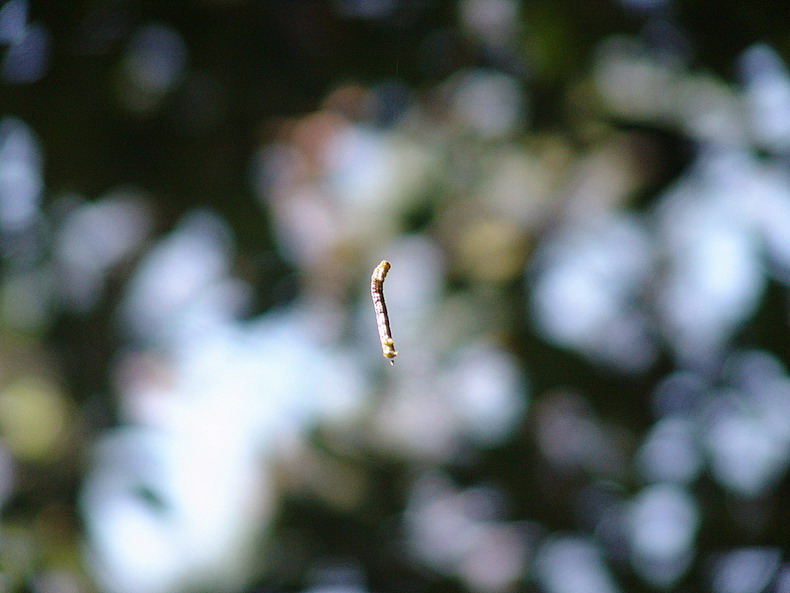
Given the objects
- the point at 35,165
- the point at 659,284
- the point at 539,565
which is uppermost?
the point at 35,165

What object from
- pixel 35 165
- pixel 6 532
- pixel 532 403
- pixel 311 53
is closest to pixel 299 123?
pixel 311 53

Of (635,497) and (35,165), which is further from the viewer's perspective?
(635,497)

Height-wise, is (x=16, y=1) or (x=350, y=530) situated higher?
(x=16, y=1)

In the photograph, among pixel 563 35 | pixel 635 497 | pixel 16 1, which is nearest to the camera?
Answer: pixel 16 1

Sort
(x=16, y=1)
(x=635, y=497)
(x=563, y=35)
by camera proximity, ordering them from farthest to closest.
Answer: (x=635, y=497) → (x=563, y=35) → (x=16, y=1)

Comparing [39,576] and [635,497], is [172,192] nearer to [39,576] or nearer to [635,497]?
[39,576]

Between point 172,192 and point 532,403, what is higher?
point 172,192

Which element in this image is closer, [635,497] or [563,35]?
[563,35]

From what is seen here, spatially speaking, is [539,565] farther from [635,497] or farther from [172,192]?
[172,192]

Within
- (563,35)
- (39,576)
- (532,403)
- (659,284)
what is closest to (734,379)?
(659,284)
